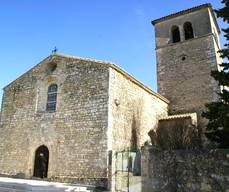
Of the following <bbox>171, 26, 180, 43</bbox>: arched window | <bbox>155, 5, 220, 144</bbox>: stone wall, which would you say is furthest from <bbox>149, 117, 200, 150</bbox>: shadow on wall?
<bbox>171, 26, 180, 43</bbox>: arched window

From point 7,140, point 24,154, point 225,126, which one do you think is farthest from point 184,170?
point 7,140

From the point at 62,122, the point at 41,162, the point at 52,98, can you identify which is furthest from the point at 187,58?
the point at 41,162

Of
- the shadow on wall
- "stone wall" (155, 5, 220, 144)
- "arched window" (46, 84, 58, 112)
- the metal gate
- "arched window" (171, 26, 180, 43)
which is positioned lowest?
the metal gate

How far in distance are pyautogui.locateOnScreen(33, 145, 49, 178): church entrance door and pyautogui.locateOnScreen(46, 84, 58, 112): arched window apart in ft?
7.29

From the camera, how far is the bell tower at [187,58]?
19312 millimetres

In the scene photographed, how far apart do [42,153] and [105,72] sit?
5658 millimetres

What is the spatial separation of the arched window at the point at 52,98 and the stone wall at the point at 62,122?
0.26m

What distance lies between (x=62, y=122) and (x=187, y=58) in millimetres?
12716

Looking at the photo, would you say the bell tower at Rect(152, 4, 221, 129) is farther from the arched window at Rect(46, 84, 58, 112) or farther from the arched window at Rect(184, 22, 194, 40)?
the arched window at Rect(46, 84, 58, 112)

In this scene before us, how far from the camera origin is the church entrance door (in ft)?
42.5

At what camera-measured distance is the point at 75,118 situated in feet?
41.9

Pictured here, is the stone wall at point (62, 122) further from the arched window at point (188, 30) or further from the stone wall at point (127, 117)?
the arched window at point (188, 30)

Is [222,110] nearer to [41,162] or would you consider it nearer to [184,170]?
[184,170]

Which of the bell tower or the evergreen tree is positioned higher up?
the bell tower
